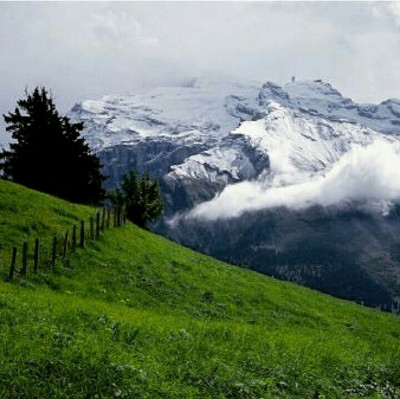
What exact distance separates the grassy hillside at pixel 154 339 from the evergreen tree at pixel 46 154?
2538 centimetres

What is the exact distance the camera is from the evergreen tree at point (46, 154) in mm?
78312

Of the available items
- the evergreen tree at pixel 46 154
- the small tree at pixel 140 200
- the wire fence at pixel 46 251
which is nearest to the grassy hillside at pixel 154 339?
the wire fence at pixel 46 251

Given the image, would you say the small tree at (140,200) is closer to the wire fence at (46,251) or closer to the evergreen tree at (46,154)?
the evergreen tree at (46,154)

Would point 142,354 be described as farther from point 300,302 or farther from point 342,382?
point 300,302

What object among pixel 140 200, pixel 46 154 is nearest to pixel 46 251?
pixel 46 154

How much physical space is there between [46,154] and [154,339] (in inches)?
2243

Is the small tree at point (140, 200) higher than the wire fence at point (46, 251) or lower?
higher

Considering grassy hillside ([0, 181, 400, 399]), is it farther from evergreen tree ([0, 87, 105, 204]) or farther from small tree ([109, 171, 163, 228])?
small tree ([109, 171, 163, 228])

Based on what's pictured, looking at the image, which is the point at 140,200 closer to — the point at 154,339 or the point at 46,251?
the point at 46,251

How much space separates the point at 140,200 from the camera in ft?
364

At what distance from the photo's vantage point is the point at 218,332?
29359 mm

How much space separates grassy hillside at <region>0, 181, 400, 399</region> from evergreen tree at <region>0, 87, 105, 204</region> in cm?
2538

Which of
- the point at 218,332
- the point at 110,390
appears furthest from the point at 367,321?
the point at 110,390

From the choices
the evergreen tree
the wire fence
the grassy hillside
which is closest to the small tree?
the evergreen tree
